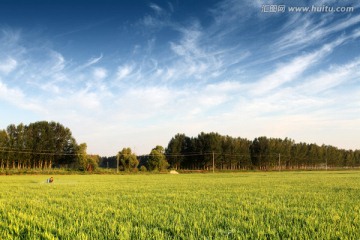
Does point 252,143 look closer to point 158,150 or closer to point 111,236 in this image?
point 158,150

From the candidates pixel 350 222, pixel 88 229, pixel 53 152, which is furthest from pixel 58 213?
pixel 53 152

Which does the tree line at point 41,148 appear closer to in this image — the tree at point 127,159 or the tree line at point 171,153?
the tree line at point 171,153

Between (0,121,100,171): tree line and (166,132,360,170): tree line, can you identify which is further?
(166,132,360,170): tree line

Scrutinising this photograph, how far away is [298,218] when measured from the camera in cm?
767

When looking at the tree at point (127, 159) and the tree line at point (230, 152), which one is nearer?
the tree at point (127, 159)

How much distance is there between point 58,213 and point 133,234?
13.3 feet

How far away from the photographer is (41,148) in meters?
108

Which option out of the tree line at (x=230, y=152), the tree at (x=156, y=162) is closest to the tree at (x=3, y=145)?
the tree at (x=156, y=162)

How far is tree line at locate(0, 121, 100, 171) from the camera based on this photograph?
331 feet

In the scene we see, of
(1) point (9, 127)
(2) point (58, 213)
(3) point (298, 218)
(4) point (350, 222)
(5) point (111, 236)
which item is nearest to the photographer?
(5) point (111, 236)

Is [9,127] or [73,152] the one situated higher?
[9,127]

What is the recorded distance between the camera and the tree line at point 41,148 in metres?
101

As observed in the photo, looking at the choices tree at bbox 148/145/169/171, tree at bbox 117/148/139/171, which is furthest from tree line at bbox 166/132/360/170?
tree at bbox 117/148/139/171

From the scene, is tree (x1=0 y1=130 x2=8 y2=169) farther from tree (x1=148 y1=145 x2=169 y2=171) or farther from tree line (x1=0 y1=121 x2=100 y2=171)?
tree (x1=148 y1=145 x2=169 y2=171)
